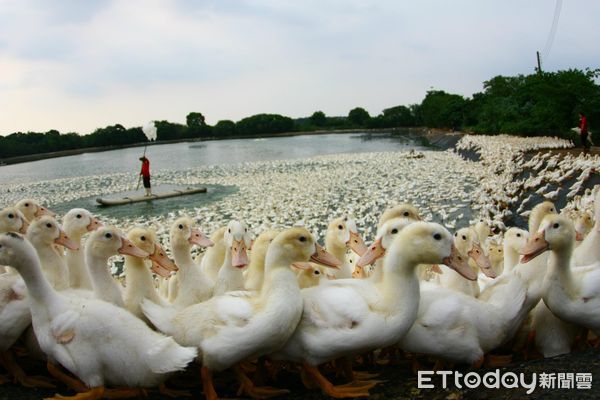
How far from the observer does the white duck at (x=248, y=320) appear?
3.76 metres

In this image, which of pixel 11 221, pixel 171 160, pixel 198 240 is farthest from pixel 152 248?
pixel 171 160

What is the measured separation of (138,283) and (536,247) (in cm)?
339

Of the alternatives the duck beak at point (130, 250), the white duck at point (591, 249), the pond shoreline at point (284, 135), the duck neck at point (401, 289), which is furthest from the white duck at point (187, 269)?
the pond shoreline at point (284, 135)

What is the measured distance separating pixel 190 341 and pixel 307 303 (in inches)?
36.8

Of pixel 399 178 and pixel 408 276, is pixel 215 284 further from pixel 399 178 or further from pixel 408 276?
pixel 399 178

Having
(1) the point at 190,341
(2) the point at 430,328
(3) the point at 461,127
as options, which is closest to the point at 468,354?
(2) the point at 430,328

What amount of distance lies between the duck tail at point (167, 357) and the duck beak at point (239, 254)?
1.15 metres

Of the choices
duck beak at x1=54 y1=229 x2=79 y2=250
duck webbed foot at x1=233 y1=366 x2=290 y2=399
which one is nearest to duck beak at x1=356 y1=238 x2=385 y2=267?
duck webbed foot at x1=233 y1=366 x2=290 y2=399

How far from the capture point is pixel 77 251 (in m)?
5.43

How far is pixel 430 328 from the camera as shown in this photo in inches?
161

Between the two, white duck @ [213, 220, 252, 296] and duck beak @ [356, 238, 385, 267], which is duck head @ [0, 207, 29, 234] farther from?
duck beak @ [356, 238, 385, 267]

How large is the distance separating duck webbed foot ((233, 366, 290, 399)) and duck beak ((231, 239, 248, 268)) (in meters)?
0.94

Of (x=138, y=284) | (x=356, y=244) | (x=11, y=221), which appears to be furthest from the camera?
(x=356, y=244)

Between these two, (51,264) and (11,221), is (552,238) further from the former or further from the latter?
(11,221)
